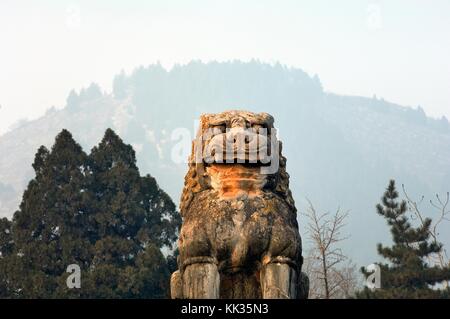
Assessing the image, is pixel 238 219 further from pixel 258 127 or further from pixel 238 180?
pixel 258 127

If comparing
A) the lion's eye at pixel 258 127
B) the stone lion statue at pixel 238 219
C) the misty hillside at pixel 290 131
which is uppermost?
the misty hillside at pixel 290 131

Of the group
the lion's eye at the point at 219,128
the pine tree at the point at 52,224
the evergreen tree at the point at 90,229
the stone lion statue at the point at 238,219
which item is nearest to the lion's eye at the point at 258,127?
the stone lion statue at the point at 238,219

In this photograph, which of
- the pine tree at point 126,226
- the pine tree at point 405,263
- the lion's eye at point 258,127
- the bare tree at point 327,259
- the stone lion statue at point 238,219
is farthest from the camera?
the pine tree at point 405,263

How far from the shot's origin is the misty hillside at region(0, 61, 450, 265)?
128750mm

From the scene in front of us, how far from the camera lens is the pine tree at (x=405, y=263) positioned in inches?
805

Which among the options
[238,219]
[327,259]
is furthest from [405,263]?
[238,219]

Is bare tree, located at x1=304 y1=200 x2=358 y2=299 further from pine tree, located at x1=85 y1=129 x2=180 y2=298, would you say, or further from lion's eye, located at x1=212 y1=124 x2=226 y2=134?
lion's eye, located at x1=212 y1=124 x2=226 y2=134

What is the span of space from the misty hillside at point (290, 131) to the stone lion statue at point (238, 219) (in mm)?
97193

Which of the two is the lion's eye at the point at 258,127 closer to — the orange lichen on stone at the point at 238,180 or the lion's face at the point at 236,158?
the lion's face at the point at 236,158

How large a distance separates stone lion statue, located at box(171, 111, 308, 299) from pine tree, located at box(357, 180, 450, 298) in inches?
505

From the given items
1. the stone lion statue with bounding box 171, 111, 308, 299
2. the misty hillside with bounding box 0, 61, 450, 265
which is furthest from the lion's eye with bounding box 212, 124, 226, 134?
the misty hillside with bounding box 0, 61, 450, 265

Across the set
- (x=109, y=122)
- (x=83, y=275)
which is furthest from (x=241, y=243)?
(x=109, y=122)
